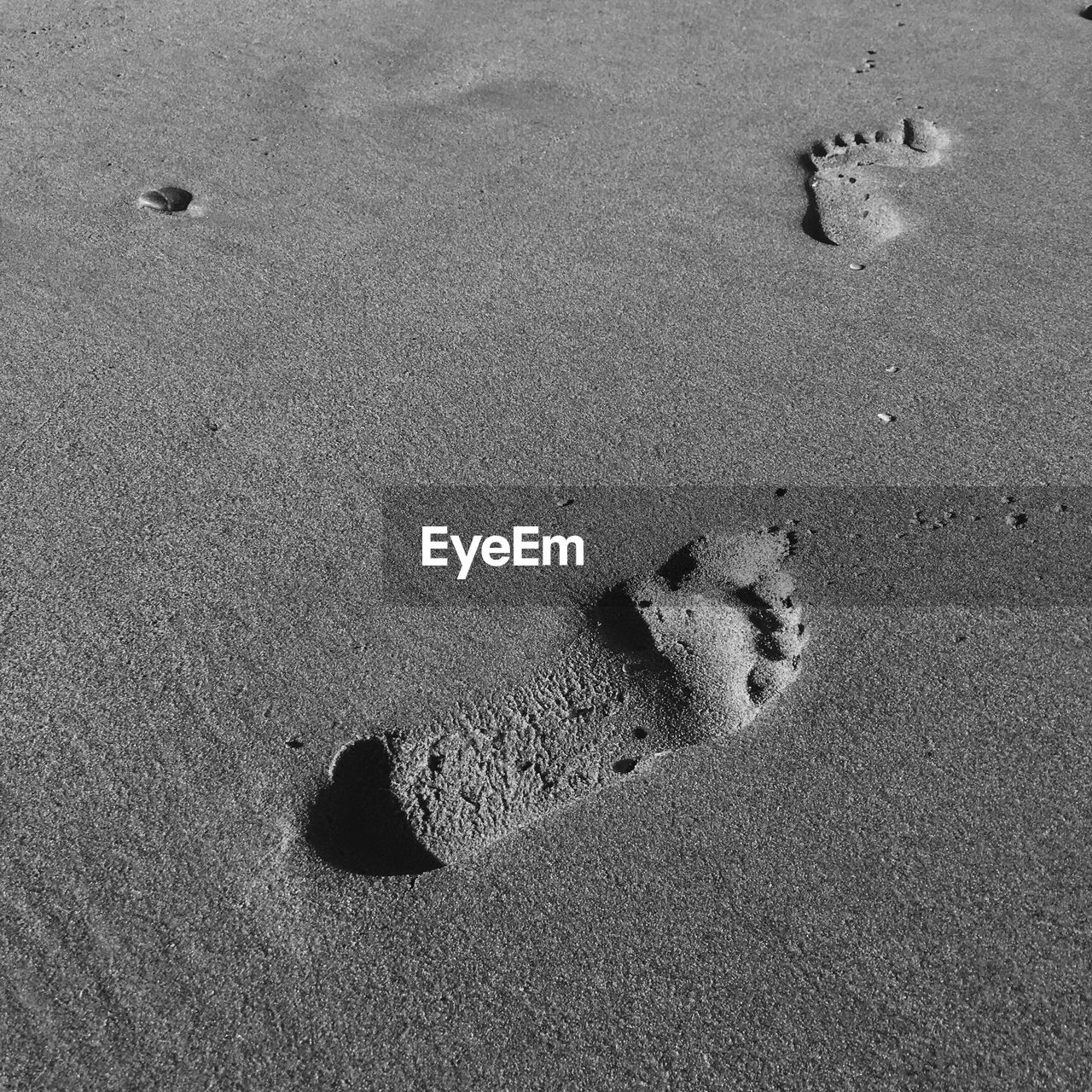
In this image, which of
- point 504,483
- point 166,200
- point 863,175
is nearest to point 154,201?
point 166,200

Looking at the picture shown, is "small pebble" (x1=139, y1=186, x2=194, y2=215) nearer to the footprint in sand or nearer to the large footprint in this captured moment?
the footprint in sand

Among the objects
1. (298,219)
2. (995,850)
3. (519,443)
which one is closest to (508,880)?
(995,850)

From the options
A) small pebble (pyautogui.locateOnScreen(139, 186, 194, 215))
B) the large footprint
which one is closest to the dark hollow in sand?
the large footprint

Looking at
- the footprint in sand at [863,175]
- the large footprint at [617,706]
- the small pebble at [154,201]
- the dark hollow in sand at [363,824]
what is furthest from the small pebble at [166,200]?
the dark hollow in sand at [363,824]

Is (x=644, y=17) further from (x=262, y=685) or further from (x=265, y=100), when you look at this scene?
(x=262, y=685)

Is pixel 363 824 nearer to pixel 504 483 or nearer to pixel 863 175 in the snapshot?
pixel 504 483
